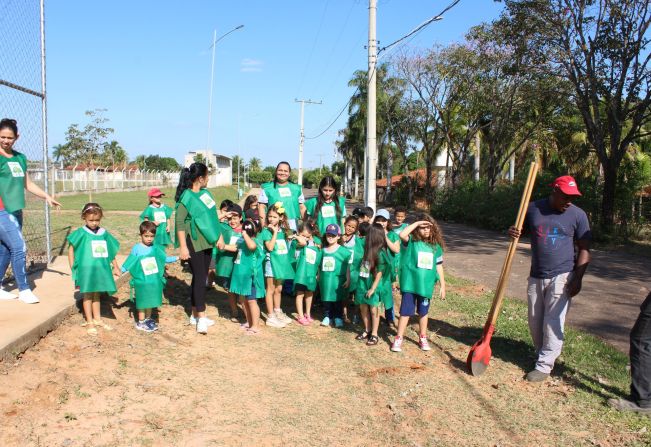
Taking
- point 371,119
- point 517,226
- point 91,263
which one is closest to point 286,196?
point 91,263

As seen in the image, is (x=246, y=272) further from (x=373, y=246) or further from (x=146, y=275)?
(x=373, y=246)

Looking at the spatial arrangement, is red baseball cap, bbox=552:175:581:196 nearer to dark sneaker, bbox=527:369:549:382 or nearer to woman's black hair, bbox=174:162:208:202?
dark sneaker, bbox=527:369:549:382

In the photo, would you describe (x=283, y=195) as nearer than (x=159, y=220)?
Yes

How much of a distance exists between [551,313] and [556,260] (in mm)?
491

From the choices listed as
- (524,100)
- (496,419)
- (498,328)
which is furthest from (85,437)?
(524,100)

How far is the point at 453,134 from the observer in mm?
31828

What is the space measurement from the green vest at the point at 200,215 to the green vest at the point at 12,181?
5.44ft

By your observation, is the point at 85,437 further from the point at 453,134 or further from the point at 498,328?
the point at 453,134

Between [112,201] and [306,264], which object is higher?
[306,264]

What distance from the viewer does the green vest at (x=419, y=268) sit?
541cm

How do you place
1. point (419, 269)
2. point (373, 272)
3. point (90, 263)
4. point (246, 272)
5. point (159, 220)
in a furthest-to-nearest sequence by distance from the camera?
point (159, 220), point (246, 272), point (373, 272), point (419, 269), point (90, 263)

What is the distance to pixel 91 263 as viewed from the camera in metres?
5.31

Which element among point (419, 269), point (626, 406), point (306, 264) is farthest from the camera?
point (306, 264)

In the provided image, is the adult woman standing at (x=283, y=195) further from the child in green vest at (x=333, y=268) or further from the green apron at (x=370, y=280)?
the green apron at (x=370, y=280)
